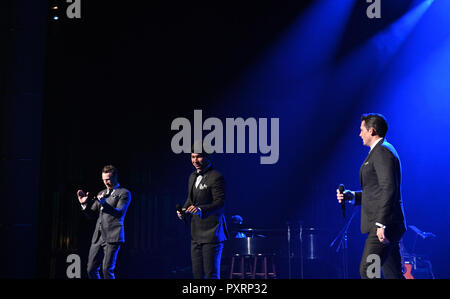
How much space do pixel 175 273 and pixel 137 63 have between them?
12.5 ft

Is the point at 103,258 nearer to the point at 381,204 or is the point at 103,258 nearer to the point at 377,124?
the point at 381,204

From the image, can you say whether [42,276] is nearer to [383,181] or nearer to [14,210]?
[14,210]

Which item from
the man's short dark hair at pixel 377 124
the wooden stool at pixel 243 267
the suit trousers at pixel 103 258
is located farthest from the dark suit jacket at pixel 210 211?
the wooden stool at pixel 243 267

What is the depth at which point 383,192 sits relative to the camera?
373 cm

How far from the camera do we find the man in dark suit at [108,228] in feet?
17.1

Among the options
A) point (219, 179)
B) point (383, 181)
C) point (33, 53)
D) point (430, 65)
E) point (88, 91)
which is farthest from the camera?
point (430, 65)

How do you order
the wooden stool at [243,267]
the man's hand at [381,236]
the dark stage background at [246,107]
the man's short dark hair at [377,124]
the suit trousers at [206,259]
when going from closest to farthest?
1. the man's hand at [381,236]
2. the man's short dark hair at [377,124]
3. the suit trousers at [206,259]
4. the dark stage background at [246,107]
5. the wooden stool at [243,267]

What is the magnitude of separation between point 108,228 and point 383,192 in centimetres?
296

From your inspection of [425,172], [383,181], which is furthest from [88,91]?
[425,172]

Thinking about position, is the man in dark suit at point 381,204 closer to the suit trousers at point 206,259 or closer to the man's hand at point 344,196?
the man's hand at point 344,196

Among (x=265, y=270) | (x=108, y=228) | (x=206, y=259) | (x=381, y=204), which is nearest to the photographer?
(x=381, y=204)

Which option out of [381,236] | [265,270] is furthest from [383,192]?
[265,270]

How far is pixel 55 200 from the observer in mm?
7516
